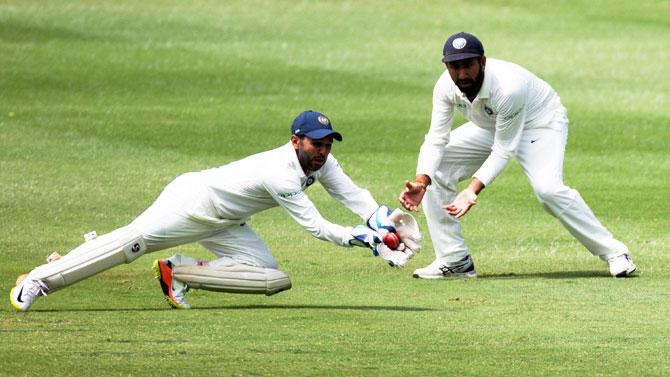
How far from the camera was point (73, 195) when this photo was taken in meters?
15.6

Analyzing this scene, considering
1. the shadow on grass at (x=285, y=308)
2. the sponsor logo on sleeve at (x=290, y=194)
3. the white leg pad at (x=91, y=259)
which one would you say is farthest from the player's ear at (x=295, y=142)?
the white leg pad at (x=91, y=259)

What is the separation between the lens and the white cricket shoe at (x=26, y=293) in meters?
9.84

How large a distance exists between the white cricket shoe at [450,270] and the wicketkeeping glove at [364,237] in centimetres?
230

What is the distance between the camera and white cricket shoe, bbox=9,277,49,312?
32.3ft

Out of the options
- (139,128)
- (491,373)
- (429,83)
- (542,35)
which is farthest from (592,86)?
(491,373)

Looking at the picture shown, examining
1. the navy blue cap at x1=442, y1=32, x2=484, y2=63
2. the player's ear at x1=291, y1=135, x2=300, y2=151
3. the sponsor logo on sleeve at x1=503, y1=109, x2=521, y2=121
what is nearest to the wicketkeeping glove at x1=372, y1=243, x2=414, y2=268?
the player's ear at x1=291, y1=135, x2=300, y2=151

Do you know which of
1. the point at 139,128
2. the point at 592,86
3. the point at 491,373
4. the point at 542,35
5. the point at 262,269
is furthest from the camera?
the point at 542,35

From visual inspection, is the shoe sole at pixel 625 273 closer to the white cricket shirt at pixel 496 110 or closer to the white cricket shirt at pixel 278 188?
the white cricket shirt at pixel 496 110

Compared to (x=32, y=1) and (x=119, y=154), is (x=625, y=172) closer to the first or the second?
(x=119, y=154)

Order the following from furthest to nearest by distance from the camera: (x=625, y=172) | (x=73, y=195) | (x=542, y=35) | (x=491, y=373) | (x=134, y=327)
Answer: (x=542, y=35) < (x=625, y=172) < (x=73, y=195) < (x=134, y=327) < (x=491, y=373)

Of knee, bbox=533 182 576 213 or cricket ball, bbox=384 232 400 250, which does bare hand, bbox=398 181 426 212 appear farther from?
cricket ball, bbox=384 232 400 250

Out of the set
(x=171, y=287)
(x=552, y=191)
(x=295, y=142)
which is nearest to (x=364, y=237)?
(x=295, y=142)

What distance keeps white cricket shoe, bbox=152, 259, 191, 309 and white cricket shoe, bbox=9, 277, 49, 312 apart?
2.46ft

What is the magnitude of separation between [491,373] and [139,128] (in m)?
12.0
